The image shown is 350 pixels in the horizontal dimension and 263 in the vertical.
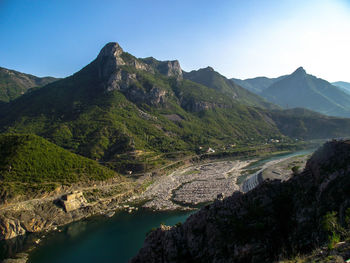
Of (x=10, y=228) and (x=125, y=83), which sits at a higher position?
(x=125, y=83)

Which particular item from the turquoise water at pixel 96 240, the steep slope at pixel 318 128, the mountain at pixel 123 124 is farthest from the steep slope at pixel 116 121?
the turquoise water at pixel 96 240

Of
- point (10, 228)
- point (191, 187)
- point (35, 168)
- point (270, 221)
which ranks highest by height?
point (270, 221)

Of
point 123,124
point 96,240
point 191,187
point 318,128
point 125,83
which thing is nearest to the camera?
point 96,240

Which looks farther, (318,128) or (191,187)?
(318,128)

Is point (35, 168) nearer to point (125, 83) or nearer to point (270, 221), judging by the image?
point (270, 221)

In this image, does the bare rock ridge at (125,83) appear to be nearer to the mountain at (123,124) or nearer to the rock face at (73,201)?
the mountain at (123,124)

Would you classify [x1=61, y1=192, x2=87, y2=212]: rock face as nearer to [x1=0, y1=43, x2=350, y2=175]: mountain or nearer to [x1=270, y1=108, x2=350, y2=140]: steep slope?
[x1=0, y1=43, x2=350, y2=175]: mountain

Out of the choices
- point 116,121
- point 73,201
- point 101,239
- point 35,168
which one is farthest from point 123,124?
point 101,239
